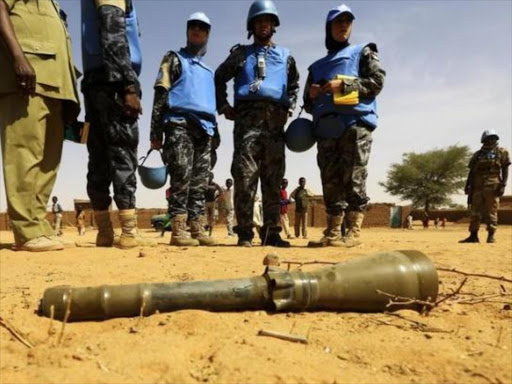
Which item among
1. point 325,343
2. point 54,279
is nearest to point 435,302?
point 325,343

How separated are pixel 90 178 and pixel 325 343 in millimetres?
2898

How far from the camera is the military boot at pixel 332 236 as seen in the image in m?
3.99

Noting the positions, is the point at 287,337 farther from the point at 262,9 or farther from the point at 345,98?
the point at 262,9

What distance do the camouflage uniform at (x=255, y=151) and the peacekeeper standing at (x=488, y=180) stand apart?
498 cm

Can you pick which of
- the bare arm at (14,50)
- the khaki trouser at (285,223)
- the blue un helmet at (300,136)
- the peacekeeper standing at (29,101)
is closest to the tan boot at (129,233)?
the peacekeeper standing at (29,101)

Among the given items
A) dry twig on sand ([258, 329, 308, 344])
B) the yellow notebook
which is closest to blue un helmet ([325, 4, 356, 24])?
the yellow notebook

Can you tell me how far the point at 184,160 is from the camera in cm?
407

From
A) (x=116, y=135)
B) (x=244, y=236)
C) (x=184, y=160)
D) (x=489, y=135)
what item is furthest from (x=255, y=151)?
(x=489, y=135)

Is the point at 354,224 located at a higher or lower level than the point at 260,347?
higher

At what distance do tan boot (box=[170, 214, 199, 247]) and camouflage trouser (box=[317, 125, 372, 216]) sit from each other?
1.31m

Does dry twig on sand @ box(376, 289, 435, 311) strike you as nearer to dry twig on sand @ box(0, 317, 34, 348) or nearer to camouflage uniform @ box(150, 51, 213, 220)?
dry twig on sand @ box(0, 317, 34, 348)

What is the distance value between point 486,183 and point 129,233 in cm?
655

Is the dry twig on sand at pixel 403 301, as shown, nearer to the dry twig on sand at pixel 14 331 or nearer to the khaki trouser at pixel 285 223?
the dry twig on sand at pixel 14 331

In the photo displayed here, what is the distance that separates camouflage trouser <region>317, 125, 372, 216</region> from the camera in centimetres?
406
